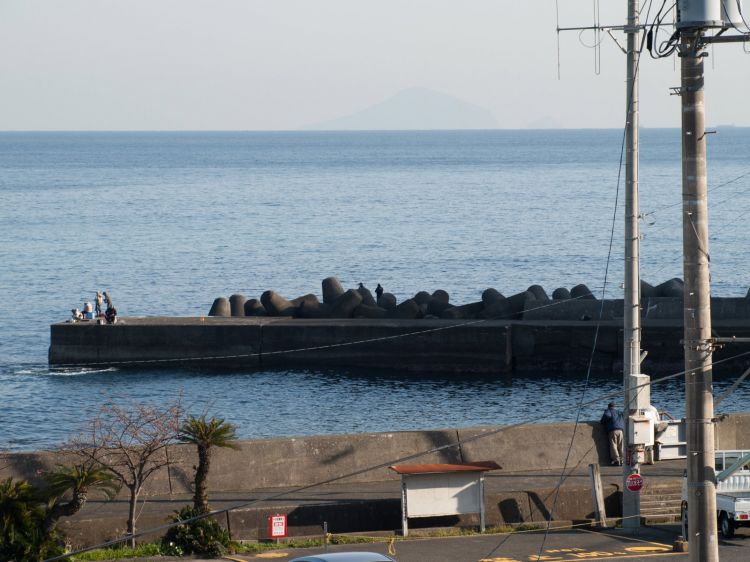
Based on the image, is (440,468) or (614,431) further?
(614,431)

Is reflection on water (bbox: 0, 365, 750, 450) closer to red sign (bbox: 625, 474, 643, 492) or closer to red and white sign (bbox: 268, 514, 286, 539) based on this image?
red sign (bbox: 625, 474, 643, 492)

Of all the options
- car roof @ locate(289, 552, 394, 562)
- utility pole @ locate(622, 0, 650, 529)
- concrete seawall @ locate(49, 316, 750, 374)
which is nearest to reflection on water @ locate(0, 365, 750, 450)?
concrete seawall @ locate(49, 316, 750, 374)

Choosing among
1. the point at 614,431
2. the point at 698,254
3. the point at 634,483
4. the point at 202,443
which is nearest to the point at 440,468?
the point at 634,483

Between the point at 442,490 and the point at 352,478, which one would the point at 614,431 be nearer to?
the point at 442,490

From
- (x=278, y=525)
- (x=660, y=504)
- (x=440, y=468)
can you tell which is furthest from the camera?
(x=660, y=504)

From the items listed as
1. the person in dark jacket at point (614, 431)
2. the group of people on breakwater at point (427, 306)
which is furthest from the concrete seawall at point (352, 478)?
the group of people on breakwater at point (427, 306)

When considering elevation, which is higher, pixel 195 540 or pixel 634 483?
pixel 634 483

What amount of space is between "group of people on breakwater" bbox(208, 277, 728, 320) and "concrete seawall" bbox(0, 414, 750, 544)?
2952cm

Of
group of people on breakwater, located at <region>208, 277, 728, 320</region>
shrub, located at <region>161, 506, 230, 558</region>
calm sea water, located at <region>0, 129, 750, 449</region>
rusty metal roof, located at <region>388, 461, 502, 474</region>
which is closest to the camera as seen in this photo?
shrub, located at <region>161, 506, 230, 558</region>

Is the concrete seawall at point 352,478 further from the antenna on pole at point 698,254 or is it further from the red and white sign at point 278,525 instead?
the antenna on pole at point 698,254

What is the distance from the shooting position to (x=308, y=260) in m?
92.6

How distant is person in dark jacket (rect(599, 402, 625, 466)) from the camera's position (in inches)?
923

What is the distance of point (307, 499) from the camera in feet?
68.2

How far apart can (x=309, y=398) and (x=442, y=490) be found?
28.3m
